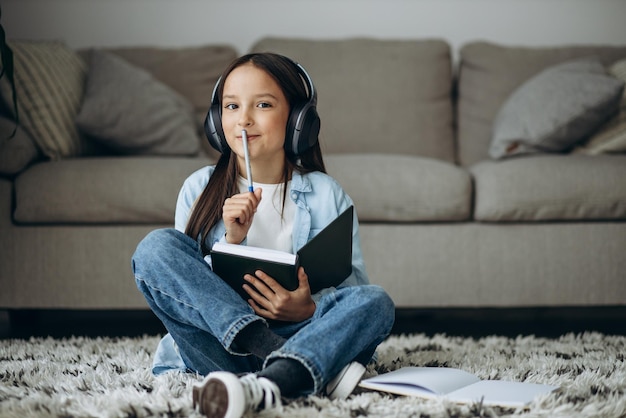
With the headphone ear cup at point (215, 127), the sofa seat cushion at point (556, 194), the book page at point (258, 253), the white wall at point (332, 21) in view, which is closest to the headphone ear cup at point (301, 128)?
the headphone ear cup at point (215, 127)

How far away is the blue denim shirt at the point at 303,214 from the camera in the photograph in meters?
1.33

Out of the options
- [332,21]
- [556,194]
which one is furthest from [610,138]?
[332,21]

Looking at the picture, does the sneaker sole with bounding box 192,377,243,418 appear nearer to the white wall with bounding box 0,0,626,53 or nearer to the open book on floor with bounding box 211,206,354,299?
the open book on floor with bounding box 211,206,354,299

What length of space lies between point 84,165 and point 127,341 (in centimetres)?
54

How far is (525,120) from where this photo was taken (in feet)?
7.14

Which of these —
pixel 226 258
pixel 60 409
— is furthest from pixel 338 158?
pixel 60 409

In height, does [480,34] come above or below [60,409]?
above

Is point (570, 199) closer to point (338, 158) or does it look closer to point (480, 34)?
point (338, 158)

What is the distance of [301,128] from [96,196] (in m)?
0.83

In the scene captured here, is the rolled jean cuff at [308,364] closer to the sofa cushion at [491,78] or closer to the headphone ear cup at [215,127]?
the headphone ear cup at [215,127]

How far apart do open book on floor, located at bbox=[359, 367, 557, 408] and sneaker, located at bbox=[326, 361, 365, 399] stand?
27 millimetres

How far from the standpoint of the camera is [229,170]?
4.50ft

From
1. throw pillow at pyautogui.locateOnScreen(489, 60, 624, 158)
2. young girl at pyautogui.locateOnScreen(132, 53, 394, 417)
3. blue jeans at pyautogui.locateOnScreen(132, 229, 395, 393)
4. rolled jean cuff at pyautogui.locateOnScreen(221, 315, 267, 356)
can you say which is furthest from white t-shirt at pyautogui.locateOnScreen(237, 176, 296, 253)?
throw pillow at pyautogui.locateOnScreen(489, 60, 624, 158)

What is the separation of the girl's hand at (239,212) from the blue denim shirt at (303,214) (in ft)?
0.21
